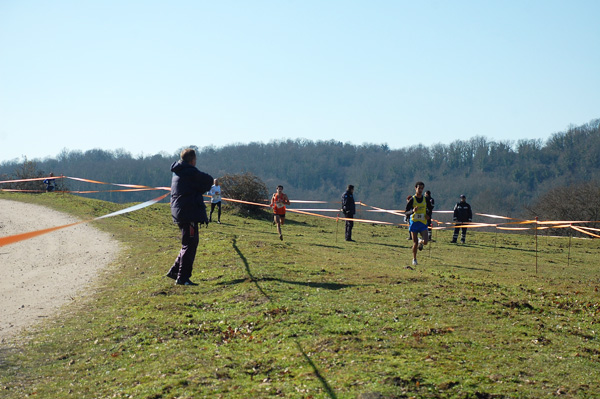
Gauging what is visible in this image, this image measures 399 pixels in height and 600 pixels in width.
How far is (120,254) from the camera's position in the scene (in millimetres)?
15734

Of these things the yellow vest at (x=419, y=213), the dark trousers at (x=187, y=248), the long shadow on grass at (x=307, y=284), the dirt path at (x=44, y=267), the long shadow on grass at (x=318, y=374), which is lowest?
the dirt path at (x=44, y=267)

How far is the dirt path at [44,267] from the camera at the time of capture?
981 cm

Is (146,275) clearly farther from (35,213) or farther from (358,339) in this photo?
(35,213)

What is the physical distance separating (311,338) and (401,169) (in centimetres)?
16761

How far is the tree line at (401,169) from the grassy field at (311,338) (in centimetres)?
9314

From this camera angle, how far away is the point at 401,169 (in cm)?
17200

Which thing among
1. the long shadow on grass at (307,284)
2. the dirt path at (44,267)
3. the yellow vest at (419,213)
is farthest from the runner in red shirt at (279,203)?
the long shadow on grass at (307,284)

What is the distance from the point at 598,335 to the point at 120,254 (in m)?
11.7

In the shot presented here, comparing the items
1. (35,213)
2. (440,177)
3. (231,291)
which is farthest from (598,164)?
(231,291)

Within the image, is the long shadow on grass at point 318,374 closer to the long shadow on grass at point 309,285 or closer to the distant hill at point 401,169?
the long shadow on grass at point 309,285

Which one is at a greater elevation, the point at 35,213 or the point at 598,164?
the point at 598,164

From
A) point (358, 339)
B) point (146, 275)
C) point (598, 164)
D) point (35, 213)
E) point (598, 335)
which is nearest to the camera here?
point (358, 339)

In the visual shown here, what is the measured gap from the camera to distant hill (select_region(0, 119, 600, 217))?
407 feet

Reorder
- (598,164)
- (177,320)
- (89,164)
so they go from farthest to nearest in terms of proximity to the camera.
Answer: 1. (89,164)
2. (598,164)
3. (177,320)
